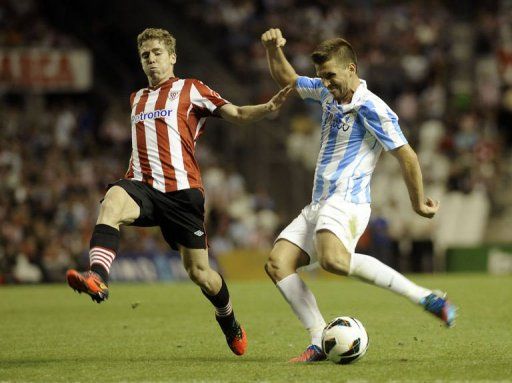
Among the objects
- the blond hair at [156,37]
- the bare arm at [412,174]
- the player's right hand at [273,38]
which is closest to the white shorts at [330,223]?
the bare arm at [412,174]

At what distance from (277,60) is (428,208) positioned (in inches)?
65.8

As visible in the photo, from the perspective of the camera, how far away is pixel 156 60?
27.3ft

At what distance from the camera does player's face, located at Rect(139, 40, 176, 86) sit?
27.3 ft

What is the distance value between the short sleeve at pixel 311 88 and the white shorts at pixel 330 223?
82 cm

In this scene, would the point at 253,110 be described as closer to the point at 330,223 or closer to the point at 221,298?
the point at 330,223

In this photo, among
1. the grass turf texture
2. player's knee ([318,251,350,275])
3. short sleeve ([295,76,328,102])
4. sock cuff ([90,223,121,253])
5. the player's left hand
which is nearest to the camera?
the grass turf texture

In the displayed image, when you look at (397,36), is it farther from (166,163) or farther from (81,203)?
(166,163)

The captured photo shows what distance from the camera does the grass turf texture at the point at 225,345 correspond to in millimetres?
7109

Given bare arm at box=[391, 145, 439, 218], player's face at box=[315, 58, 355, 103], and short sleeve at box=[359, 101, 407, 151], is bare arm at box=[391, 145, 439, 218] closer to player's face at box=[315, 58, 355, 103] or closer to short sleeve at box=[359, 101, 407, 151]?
short sleeve at box=[359, 101, 407, 151]

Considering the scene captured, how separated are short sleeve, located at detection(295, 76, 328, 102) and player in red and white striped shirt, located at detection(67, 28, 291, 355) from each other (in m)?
0.09

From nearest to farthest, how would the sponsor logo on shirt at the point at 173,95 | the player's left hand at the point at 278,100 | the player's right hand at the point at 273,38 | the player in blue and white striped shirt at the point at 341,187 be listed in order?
the player in blue and white striped shirt at the point at 341,187 → the player's left hand at the point at 278,100 → the player's right hand at the point at 273,38 → the sponsor logo on shirt at the point at 173,95

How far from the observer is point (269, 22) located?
2480cm

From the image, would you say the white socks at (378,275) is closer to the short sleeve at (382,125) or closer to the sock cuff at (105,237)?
the short sleeve at (382,125)

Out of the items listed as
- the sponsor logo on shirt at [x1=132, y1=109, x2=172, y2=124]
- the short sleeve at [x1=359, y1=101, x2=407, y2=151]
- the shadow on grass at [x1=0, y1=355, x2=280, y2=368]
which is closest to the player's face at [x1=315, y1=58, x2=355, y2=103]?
the short sleeve at [x1=359, y1=101, x2=407, y2=151]
